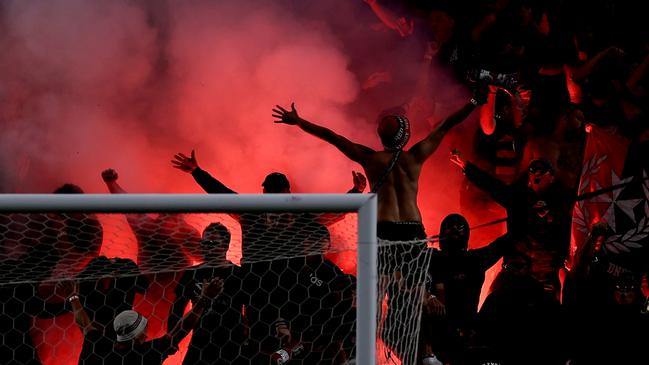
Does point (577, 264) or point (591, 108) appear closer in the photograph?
point (577, 264)

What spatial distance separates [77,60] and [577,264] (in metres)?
3.53

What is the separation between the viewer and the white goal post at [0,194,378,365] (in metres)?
2.57

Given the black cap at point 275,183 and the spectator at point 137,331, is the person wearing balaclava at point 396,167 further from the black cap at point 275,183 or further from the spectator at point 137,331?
the spectator at point 137,331

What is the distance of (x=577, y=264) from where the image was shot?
4668mm

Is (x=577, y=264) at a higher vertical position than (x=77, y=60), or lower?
lower

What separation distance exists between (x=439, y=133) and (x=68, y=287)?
2247 millimetres

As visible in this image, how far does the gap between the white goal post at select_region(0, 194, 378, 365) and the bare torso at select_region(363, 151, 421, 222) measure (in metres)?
1.87

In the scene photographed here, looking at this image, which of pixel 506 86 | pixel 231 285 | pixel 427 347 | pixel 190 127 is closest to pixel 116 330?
pixel 231 285

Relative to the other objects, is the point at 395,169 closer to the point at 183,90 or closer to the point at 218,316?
the point at 218,316

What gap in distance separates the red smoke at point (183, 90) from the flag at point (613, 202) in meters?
0.76

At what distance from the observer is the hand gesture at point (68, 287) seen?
3545 mm

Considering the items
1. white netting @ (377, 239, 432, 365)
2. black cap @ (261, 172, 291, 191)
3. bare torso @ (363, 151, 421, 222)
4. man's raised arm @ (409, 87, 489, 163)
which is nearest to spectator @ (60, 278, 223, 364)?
white netting @ (377, 239, 432, 365)

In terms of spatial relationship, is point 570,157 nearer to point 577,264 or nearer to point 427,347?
point 577,264

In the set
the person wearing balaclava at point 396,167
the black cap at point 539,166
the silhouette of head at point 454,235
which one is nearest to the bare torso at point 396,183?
the person wearing balaclava at point 396,167
